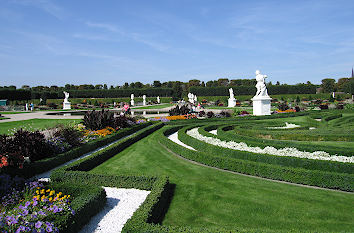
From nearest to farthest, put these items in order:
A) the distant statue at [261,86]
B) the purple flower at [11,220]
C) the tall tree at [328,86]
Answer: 1. the purple flower at [11,220]
2. the distant statue at [261,86]
3. the tall tree at [328,86]

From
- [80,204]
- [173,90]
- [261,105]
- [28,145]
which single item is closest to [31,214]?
[80,204]

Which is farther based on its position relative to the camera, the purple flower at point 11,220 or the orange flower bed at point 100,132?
the orange flower bed at point 100,132

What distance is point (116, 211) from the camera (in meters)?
4.94

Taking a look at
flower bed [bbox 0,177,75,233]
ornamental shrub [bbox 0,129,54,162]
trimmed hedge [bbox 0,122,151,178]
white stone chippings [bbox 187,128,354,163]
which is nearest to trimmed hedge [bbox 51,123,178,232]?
flower bed [bbox 0,177,75,233]

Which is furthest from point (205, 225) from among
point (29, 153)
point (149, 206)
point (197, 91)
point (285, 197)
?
point (197, 91)

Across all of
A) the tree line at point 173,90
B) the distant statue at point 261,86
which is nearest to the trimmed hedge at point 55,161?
the distant statue at point 261,86

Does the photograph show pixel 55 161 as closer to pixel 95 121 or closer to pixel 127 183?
pixel 127 183

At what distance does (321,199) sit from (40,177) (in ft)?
22.5

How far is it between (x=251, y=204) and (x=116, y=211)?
270cm

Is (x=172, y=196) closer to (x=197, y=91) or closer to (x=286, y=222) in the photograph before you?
(x=286, y=222)

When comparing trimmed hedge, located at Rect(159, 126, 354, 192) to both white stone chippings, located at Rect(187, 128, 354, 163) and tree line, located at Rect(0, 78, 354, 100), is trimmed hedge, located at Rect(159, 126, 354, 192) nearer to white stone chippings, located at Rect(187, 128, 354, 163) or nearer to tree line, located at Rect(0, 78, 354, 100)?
white stone chippings, located at Rect(187, 128, 354, 163)

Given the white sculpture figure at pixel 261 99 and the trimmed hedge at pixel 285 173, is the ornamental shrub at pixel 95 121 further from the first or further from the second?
the white sculpture figure at pixel 261 99

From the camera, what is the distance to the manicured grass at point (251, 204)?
4363 mm

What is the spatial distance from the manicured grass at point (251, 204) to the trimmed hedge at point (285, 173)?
231 millimetres
